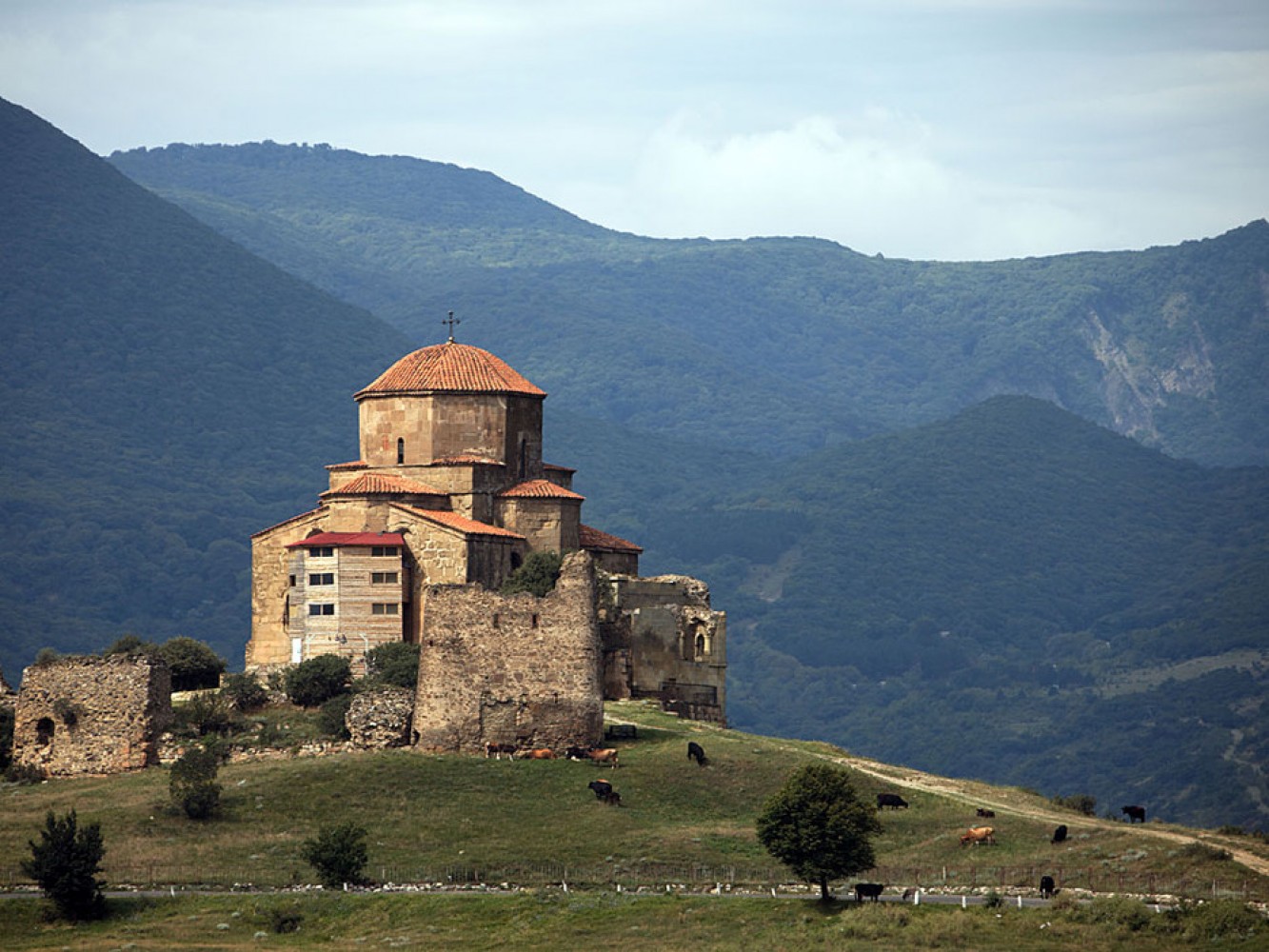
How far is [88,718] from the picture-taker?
8131cm

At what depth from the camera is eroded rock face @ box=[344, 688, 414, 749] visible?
81.6 metres

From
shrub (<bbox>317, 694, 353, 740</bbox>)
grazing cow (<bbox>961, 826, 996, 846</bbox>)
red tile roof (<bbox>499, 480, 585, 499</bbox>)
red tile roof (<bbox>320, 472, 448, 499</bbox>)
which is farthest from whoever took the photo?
red tile roof (<bbox>499, 480, 585, 499</bbox>)

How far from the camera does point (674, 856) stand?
70.5 meters

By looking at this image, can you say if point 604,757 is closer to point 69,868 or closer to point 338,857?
point 338,857

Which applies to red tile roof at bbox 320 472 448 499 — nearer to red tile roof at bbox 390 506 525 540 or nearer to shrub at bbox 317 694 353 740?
red tile roof at bbox 390 506 525 540

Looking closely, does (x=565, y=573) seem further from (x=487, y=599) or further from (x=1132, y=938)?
(x=1132, y=938)

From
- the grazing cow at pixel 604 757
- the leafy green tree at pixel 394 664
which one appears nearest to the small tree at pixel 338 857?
the grazing cow at pixel 604 757

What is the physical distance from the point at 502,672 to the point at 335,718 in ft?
20.4

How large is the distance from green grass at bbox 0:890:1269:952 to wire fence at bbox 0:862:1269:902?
6.14ft

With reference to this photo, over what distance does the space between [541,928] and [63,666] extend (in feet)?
78.2

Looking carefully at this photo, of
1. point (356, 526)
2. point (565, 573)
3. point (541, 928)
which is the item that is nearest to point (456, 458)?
point (356, 526)

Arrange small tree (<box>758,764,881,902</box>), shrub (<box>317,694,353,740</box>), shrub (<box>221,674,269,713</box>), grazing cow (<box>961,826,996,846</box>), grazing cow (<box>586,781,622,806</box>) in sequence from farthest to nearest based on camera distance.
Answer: shrub (<box>221,674,269,713</box>) < shrub (<box>317,694,353,740</box>) < grazing cow (<box>586,781,622,806</box>) < grazing cow (<box>961,826,996,846</box>) < small tree (<box>758,764,881,902</box>)

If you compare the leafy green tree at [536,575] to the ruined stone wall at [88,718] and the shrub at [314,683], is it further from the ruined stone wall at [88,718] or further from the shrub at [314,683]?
the ruined stone wall at [88,718]

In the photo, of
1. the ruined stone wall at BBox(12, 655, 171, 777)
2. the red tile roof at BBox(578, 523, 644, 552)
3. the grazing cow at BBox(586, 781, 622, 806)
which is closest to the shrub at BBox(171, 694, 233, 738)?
the ruined stone wall at BBox(12, 655, 171, 777)
